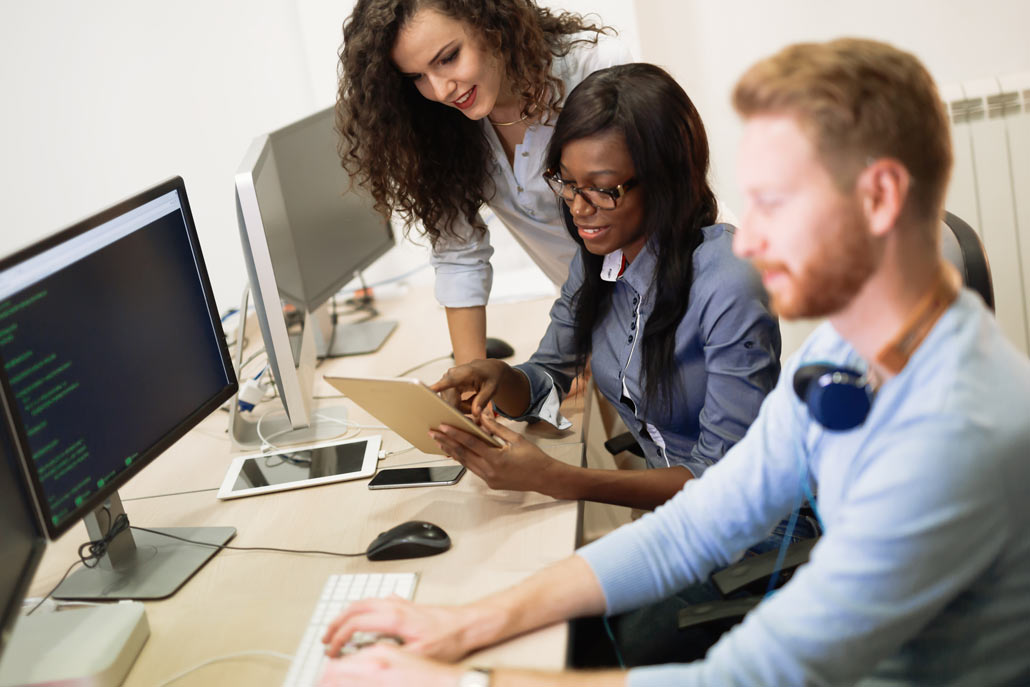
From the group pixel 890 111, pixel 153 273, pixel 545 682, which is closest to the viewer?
pixel 890 111

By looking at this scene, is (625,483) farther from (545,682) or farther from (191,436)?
(191,436)

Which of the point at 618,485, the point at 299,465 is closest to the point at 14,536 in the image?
the point at 299,465

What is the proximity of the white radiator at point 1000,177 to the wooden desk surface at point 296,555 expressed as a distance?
144 centimetres

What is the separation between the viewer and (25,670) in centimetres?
106

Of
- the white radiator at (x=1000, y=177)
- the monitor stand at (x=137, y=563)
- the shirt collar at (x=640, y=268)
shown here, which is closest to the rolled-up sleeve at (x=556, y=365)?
the shirt collar at (x=640, y=268)

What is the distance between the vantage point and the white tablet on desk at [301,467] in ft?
4.95

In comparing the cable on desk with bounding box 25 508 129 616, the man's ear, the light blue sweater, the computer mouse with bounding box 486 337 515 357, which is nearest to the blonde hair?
the man's ear

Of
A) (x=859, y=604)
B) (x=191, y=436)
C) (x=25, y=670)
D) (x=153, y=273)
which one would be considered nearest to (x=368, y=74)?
(x=153, y=273)

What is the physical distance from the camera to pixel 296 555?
4.26 ft

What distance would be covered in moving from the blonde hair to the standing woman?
0.89 m

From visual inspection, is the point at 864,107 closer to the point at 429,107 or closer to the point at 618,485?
the point at 618,485

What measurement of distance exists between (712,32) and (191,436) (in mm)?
1645

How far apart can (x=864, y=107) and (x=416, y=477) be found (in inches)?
35.8

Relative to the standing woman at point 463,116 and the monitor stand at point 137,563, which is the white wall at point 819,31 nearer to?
the standing woman at point 463,116
